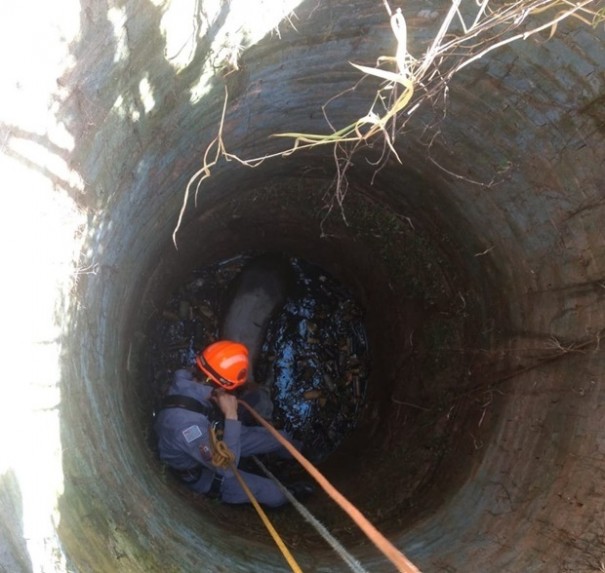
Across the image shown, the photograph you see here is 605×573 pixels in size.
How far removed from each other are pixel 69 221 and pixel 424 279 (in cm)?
277

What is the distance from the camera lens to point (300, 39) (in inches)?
101

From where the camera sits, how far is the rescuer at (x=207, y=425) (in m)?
3.47


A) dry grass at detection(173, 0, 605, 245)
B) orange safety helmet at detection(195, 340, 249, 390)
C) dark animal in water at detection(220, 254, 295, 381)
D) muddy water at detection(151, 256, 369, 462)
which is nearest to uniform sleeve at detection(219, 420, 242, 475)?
orange safety helmet at detection(195, 340, 249, 390)

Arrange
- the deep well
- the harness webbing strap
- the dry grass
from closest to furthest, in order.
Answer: the dry grass, the deep well, the harness webbing strap

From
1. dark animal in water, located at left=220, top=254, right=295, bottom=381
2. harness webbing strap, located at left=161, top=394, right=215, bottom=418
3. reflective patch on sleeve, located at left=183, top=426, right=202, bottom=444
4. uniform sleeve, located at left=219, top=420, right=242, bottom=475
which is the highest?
dark animal in water, located at left=220, top=254, right=295, bottom=381

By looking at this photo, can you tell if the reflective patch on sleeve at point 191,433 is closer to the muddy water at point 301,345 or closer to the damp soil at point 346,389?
the damp soil at point 346,389

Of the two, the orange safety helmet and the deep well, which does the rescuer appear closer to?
the orange safety helmet

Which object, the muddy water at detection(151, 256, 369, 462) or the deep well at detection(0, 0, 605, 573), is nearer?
the deep well at detection(0, 0, 605, 573)

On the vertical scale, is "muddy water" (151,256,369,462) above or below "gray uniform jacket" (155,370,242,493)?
above

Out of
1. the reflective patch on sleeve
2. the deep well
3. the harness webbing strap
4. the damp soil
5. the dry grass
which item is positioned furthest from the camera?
the damp soil

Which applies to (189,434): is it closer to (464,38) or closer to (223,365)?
(223,365)

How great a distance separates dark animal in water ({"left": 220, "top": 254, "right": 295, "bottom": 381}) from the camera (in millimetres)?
4457

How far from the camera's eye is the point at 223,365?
3658 millimetres

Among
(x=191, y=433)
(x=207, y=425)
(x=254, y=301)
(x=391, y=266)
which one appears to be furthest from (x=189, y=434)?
(x=391, y=266)
